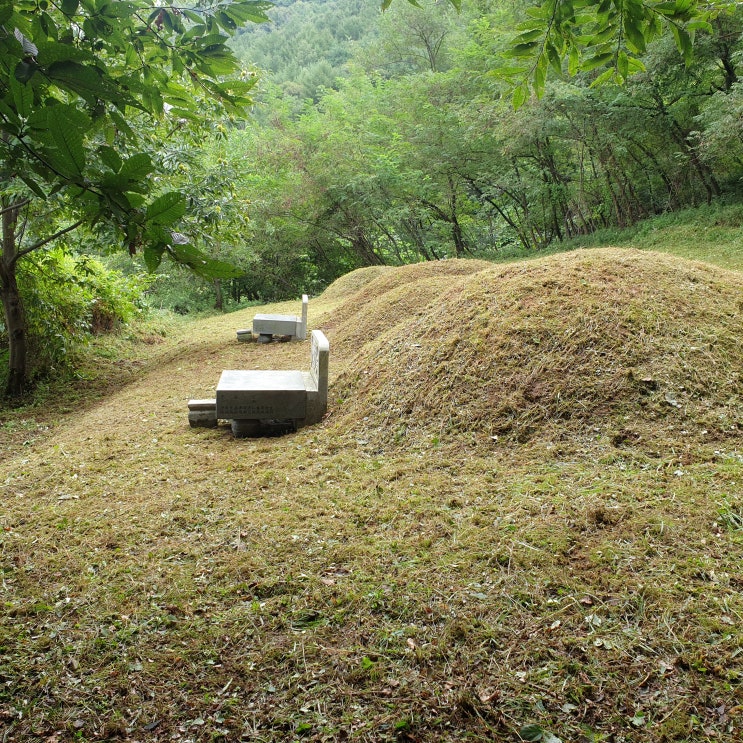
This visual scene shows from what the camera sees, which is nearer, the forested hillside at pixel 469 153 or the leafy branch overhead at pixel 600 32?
the leafy branch overhead at pixel 600 32

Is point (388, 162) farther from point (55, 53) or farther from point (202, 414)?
point (55, 53)

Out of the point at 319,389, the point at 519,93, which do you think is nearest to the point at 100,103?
the point at 519,93

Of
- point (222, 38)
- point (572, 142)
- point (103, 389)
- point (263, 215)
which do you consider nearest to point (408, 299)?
point (103, 389)

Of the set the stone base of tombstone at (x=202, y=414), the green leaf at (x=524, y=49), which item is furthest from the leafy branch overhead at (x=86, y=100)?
the stone base of tombstone at (x=202, y=414)

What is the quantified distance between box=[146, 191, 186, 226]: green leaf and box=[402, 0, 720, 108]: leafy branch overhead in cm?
78

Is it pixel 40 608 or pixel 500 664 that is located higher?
pixel 40 608

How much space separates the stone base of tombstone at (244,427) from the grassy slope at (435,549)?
0.25 metres

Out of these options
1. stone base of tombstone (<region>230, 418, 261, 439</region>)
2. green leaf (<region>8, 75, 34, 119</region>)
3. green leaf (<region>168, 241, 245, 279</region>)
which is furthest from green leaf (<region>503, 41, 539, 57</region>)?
stone base of tombstone (<region>230, 418, 261, 439</region>)

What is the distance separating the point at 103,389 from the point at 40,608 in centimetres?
604

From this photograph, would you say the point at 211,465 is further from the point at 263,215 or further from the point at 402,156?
the point at 263,215

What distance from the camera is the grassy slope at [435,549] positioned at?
196 cm

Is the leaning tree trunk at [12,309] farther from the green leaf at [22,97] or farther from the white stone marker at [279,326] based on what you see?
the green leaf at [22,97]

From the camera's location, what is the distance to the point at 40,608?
251 cm

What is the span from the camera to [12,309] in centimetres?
714
